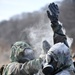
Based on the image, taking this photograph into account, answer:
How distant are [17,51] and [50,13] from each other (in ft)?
3.47

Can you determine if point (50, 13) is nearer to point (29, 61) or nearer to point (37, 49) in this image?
point (29, 61)

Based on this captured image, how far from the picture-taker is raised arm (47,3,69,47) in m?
5.62

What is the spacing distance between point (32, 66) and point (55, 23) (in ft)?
1.93

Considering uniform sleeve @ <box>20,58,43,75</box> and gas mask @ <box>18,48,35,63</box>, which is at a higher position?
gas mask @ <box>18,48,35,63</box>

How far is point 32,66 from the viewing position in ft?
19.6

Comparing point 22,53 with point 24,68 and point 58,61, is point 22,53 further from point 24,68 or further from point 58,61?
point 58,61

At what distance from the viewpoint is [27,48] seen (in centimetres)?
650

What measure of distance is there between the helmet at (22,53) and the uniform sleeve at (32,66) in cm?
28

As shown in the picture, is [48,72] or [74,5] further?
[74,5]

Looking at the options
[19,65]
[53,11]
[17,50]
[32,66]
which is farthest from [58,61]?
[17,50]

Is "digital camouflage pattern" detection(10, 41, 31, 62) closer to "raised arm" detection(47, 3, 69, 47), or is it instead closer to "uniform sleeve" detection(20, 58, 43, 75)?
"uniform sleeve" detection(20, 58, 43, 75)

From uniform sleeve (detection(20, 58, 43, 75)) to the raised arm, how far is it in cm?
31

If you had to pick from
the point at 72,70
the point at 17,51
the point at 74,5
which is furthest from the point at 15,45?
the point at 74,5

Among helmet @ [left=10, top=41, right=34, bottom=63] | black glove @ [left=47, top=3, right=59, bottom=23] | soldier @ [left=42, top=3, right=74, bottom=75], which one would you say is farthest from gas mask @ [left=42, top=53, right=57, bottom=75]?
helmet @ [left=10, top=41, right=34, bottom=63]
